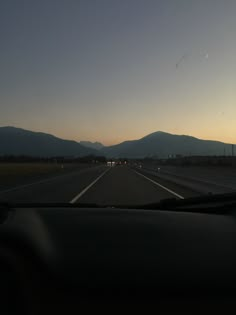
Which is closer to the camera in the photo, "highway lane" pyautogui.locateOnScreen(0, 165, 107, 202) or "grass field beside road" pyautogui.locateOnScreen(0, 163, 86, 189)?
"highway lane" pyautogui.locateOnScreen(0, 165, 107, 202)

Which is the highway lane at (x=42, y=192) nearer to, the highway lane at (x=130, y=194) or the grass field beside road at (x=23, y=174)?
the highway lane at (x=130, y=194)

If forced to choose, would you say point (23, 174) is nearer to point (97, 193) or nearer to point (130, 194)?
point (97, 193)

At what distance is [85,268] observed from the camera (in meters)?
2.28

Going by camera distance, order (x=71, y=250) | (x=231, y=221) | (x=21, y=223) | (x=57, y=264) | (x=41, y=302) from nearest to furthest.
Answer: (x=41, y=302), (x=57, y=264), (x=71, y=250), (x=21, y=223), (x=231, y=221)

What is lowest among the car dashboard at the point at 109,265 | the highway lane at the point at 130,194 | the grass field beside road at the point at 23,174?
the grass field beside road at the point at 23,174

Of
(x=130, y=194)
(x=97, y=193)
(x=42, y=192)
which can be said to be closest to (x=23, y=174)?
(x=42, y=192)

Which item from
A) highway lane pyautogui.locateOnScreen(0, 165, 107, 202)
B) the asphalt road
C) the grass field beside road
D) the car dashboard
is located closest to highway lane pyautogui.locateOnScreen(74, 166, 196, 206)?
the asphalt road

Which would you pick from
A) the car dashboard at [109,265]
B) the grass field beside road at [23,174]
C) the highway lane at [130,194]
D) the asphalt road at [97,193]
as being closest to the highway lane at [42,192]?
the asphalt road at [97,193]

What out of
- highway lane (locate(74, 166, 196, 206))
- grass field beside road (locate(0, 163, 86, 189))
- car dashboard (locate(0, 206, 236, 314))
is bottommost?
grass field beside road (locate(0, 163, 86, 189))

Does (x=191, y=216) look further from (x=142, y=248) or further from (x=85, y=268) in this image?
(x=85, y=268)

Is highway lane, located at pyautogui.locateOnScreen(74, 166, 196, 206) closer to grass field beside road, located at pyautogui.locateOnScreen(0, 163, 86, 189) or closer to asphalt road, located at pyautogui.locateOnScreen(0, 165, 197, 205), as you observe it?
asphalt road, located at pyautogui.locateOnScreen(0, 165, 197, 205)

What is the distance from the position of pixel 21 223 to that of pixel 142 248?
2.09ft

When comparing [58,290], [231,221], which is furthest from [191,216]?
[58,290]

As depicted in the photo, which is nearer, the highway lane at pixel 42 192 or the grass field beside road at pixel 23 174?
the highway lane at pixel 42 192
